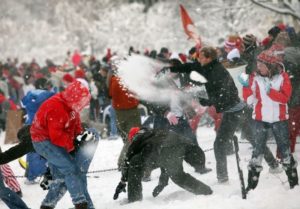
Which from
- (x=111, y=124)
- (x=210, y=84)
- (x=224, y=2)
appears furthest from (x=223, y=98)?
(x=224, y=2)

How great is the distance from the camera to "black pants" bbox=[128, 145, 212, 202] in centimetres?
688

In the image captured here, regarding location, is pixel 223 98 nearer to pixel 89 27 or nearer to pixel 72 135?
pixel 72 135

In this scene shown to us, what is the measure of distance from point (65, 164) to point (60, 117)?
0.52 metres

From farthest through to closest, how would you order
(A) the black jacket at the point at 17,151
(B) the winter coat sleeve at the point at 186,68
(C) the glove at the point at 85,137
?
(B) the winter coat sleeve at the point at 186,68 < (C) the glove at the point at 85,137 < (A) the black jacket at the point at 17,151

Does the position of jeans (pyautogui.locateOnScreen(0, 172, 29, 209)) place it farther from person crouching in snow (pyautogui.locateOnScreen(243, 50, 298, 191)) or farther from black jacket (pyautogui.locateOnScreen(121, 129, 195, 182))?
person crouching in snow (pyautogui.locateOnScreen(243, 50, 298, 191))

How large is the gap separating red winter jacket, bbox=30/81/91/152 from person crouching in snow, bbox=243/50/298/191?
2132 millimetres

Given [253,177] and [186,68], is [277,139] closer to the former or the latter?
[253,177]

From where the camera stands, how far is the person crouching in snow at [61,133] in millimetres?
6094

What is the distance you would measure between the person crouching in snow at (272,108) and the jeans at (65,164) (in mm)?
2044

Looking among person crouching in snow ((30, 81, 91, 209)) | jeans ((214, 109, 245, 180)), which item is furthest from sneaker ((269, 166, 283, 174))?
person crouching in snow ((30, 81, 91, 209))

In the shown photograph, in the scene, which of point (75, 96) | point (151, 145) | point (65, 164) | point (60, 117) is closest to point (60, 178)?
point (65, 164)

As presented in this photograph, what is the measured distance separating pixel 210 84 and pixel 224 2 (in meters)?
20.9

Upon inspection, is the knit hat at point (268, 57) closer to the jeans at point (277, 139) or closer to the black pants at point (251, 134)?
the jeans at point (277, 139)

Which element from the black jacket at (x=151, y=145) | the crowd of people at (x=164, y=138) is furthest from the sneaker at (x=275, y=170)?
the black jacket at (x=151, y=145)
